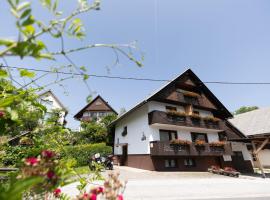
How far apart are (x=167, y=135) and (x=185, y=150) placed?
230 cm

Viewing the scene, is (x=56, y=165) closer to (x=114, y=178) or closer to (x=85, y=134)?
(x=114, y=178)

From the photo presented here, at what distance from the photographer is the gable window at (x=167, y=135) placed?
20212 mm

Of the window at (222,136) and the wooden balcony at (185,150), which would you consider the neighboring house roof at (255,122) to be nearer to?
the window at (222,136)

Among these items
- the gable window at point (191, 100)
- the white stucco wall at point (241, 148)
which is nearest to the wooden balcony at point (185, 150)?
the white stucco wall at point (241, 148)

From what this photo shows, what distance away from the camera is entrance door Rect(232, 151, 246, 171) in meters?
23.9

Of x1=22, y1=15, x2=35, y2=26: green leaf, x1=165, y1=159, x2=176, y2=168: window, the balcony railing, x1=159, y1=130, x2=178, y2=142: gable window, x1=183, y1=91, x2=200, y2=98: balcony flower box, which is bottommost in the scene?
x1=22, y1=15, x2=35, y2=26: green leaf

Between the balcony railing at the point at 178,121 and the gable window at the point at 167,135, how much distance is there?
132 centimetres

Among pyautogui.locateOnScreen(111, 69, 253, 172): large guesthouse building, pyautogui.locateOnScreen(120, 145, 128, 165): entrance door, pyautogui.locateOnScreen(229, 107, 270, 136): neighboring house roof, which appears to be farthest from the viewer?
pyautogui.locateOnScreen(120, 145, 128, 165): entrance door

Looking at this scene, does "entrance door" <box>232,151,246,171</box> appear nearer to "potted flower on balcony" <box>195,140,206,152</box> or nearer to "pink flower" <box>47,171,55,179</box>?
"potted flower on balcony" <box>195,140,206,152</box>

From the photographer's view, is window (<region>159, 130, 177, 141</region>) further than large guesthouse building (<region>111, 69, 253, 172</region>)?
Yes

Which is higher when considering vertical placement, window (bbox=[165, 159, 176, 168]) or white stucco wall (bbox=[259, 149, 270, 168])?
white stucco wall (bbox=[259, 149, 270, 168])

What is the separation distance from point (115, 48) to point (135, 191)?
10.1 meters

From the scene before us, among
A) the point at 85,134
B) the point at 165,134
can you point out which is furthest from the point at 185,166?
the point at 85,134

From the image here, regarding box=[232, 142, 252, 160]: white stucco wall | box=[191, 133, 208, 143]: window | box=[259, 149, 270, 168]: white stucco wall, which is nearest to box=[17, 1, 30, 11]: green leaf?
box=[191, 133, 208, 143]: window
